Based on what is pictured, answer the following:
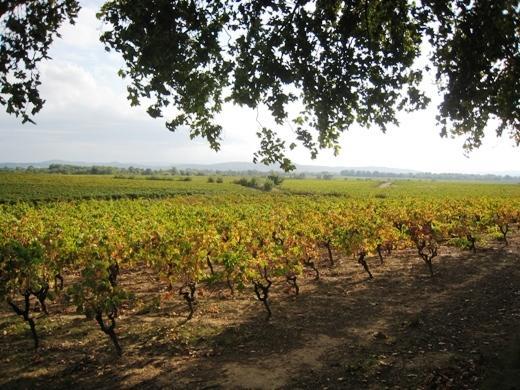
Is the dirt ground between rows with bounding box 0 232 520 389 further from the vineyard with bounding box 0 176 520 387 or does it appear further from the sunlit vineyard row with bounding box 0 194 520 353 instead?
the sunlit vineyard row with bounding box 0 194 520 353

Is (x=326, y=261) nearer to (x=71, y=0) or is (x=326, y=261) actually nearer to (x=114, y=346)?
(x=114, y=346)

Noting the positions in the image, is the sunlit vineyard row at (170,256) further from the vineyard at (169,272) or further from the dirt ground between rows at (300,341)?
the dirt ground between rows at (300,341)

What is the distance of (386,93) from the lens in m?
9.16

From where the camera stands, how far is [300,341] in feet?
34.0

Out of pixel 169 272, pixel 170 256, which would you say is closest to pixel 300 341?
pixel 169 272

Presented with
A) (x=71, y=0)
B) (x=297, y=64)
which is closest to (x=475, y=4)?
(x=297, y=64)

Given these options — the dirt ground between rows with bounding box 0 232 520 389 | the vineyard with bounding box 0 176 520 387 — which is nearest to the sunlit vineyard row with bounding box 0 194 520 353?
the vineyard with bounding box 0 176 520 387

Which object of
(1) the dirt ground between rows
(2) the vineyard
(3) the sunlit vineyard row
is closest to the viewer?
(1) the dirt ground between rows

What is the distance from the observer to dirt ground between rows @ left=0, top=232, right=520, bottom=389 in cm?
836

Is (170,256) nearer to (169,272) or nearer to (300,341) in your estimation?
(169,272)

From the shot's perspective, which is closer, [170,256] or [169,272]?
[169,272]

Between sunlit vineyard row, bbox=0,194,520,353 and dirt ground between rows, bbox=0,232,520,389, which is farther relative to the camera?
sunlit vineyard row, bbox=0,194,520,353

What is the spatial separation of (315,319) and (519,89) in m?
7.33

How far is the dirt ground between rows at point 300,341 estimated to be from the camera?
836 cm
